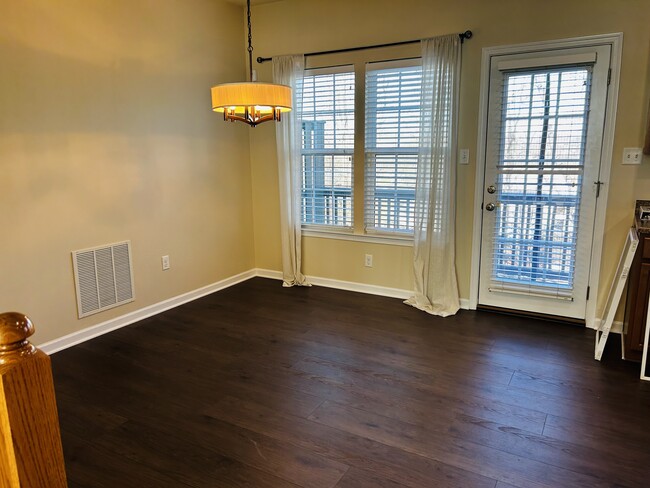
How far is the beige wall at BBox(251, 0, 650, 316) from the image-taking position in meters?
3.19

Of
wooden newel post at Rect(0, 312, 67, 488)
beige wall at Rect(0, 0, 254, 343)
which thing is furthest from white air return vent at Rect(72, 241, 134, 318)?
wooden newel post at Rect(0, 312, 67, 488)

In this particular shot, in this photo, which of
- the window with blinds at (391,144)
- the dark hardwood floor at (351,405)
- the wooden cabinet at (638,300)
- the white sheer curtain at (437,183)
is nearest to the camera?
the dark hardwood floor at (351,405)

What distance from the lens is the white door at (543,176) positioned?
132 inches

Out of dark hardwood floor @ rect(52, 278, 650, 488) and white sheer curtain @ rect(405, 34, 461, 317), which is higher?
white sheer curtain @ rect(405, 34, 461, 317)

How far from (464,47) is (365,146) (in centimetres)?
115

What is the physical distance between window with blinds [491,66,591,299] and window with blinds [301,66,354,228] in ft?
4.51

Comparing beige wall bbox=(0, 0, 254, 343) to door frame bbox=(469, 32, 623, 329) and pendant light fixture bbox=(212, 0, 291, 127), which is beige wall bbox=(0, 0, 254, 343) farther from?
door frame bbox=(469, 32, 623, 329)

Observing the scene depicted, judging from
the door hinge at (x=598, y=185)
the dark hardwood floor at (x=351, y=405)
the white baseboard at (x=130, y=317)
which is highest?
the door hinge at (x=598, y=185)

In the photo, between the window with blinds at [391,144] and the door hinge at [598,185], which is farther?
the window with blinds at [391,144]

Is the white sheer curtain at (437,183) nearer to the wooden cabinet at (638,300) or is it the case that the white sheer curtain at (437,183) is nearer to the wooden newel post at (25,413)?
the wooden cabinet at (638,300)

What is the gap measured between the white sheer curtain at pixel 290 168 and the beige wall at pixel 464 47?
14cm

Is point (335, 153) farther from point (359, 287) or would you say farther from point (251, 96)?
point (251, 96)

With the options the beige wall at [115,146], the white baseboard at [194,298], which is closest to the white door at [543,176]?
the white baseboard at [194,298]

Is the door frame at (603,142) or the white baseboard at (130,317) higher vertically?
the door frame at (603,142)
